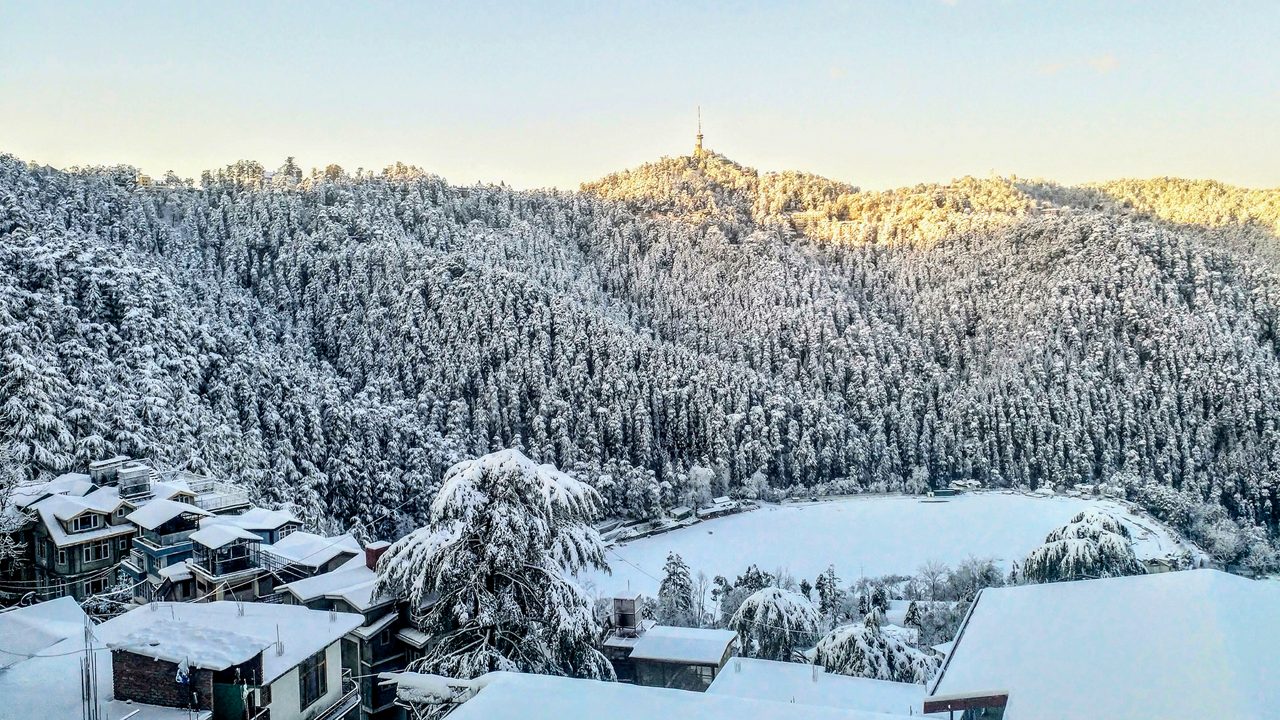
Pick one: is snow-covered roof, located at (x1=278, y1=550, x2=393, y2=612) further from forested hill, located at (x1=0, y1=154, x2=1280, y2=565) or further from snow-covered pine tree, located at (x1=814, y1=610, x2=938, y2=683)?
forested hill, located at (x1=0, y1=154, x2=1280, y2=565)

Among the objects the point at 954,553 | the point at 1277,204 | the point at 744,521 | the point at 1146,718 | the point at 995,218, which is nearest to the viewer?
the point at 1146,718

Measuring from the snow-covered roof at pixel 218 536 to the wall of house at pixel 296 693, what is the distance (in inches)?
209

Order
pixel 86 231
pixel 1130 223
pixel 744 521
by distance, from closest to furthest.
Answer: pixel 744 521, pixel 86 231, pixel 1130 223

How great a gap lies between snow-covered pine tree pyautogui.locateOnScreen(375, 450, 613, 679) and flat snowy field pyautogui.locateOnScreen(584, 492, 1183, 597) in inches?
898

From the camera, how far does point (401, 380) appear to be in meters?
54.0

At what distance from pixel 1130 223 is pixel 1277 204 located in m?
34.3

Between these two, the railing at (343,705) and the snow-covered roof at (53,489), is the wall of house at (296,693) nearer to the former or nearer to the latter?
the railing at (343,705)

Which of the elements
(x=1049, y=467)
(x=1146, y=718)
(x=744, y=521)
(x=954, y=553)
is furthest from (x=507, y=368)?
(x=1146, y=718)

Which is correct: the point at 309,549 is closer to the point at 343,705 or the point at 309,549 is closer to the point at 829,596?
the point at 343,705

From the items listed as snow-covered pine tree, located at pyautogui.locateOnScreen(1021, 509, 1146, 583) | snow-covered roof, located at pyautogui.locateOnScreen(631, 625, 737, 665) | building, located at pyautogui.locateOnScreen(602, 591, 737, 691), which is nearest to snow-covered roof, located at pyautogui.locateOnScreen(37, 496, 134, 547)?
building, located at pyautogui.locateOnScreen(602, 591, 737, 691)

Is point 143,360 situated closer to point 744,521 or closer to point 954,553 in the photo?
point 744,521

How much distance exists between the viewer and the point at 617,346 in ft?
194

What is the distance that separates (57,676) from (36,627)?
164cm

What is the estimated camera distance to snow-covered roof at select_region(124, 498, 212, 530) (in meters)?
15.7
